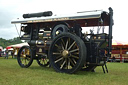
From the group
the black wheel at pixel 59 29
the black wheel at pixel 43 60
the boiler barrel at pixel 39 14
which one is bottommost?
the black wheel at pixel 43 60

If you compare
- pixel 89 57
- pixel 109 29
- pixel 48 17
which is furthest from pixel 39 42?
pixel 109 29

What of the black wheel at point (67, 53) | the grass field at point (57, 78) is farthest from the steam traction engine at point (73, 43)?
the grass field at point (57, 78)

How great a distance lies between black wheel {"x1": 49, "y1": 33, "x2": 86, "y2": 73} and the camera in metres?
7.66

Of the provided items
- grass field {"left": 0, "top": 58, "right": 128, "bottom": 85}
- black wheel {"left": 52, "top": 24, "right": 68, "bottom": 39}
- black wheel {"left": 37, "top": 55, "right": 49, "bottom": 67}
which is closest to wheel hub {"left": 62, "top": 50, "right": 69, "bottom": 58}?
grass field {"left": 0, "top": 58, "right": 128, "bottom": 85}

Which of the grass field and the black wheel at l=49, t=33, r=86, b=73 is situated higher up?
the black wheel at l=49, t=33, r=86, b=73

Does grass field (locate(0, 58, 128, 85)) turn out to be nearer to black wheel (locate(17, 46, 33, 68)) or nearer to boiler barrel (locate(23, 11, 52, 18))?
black wheel (locate(17, 46, 33, 68))

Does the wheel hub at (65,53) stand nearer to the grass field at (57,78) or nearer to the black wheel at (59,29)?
the grass field at (57,78)

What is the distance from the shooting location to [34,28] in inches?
430

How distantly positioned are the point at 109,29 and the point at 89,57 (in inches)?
70.5

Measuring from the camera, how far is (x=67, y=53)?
318 inches

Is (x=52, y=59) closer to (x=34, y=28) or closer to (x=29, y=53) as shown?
(x=29, y=53)

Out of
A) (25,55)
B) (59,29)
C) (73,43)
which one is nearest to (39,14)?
(59,29)

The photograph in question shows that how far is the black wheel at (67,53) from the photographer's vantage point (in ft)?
25.1

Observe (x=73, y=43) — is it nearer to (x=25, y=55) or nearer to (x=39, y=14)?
(x=39, y=14)
